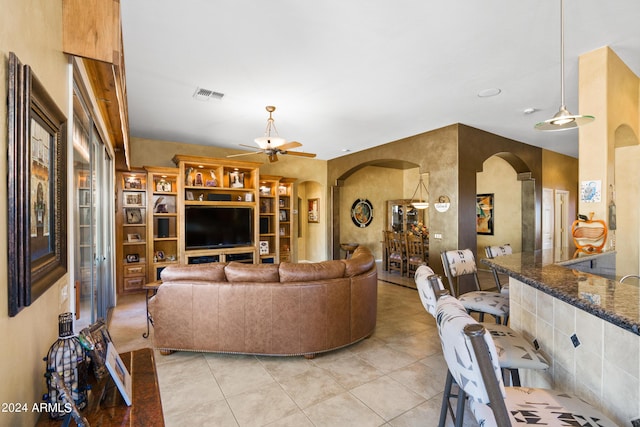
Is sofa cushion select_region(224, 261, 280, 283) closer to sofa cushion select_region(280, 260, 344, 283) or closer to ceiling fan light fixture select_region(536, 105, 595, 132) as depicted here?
sofa cushion select_region(280, 260, 344, 283)

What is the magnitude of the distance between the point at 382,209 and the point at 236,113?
20.5ft

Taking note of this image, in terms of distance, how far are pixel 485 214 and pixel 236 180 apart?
654 centimetres

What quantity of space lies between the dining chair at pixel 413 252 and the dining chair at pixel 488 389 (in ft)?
17.3

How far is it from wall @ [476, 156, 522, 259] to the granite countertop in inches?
247

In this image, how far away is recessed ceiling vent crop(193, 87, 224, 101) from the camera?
153 inches

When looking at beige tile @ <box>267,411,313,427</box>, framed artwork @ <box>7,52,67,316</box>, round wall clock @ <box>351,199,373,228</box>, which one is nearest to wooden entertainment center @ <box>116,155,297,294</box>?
round wall clock @ <box>351,199,373,228</box>

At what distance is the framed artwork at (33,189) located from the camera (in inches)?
33.5

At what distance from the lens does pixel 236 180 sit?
21.8ft

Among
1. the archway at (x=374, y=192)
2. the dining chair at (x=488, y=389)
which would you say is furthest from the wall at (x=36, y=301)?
the archway at (x=374, y=192)

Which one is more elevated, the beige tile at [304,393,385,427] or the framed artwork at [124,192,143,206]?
the framed artwork at [124,192,143,206]

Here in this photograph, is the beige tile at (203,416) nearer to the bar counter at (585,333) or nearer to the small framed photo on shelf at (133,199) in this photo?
the bar counter at (585,333)

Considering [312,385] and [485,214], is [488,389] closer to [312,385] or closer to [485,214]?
[312,385]

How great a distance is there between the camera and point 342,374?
2.77 m

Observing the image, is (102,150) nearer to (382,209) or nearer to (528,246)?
(382,209)
